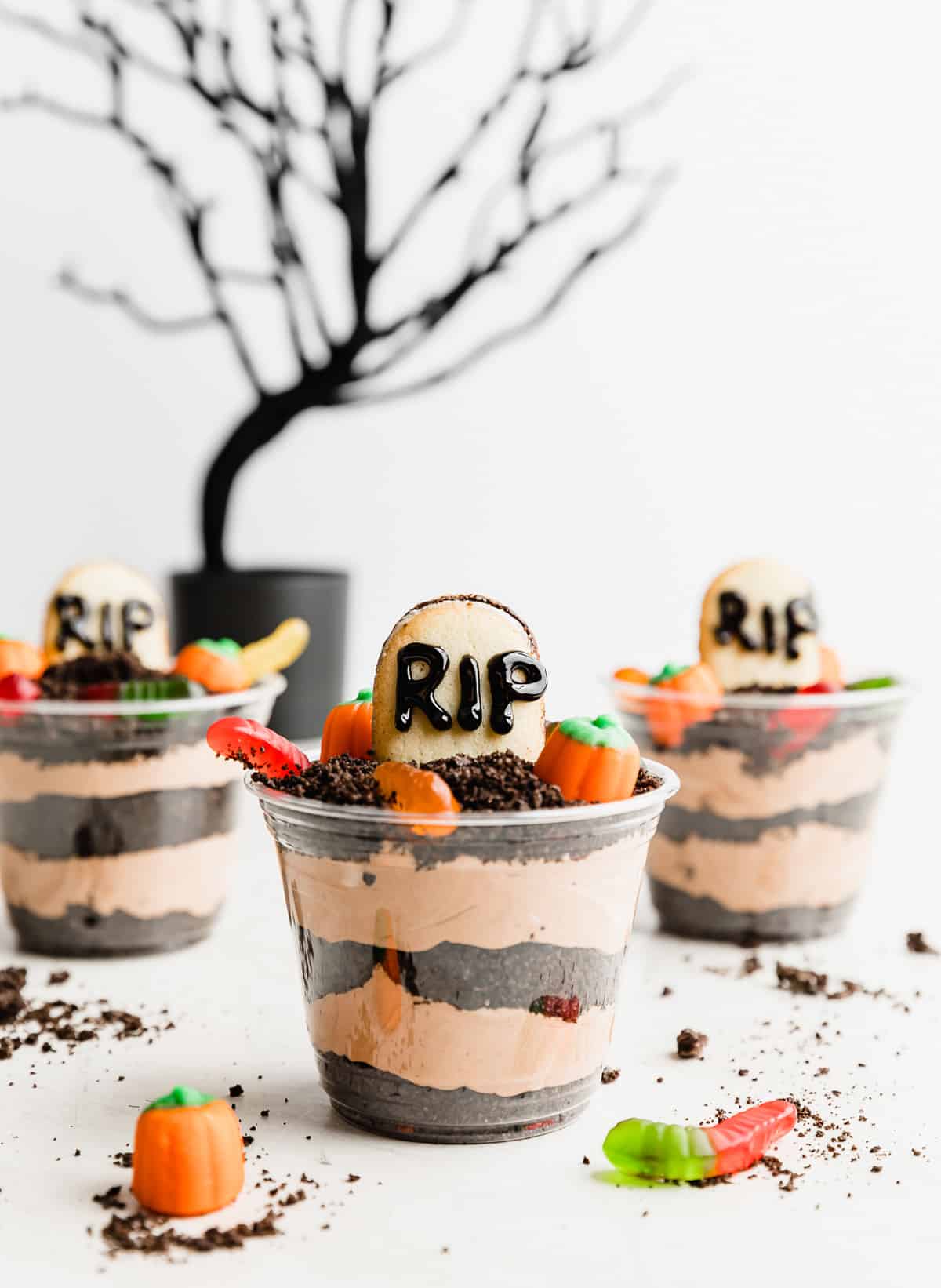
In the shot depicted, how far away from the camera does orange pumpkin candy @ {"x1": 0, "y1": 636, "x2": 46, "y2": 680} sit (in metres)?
2.35

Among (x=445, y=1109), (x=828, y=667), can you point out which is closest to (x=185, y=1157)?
(x=445, y=1109)

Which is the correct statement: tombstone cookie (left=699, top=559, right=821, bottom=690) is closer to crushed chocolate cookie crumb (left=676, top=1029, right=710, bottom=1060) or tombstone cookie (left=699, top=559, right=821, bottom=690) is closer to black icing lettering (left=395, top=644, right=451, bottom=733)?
crushed chocolate cookie crumb (left=676, top=1029, right=710, bottom=1060)

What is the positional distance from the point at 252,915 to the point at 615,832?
1.11m

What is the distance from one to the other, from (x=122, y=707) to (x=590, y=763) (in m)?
0.90

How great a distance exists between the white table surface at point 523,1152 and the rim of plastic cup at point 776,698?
15.3 inches

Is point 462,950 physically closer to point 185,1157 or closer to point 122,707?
point 185,1157

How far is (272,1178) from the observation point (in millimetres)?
1521

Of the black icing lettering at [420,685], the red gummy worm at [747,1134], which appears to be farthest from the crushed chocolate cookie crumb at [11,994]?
the red gummy worm at [747,1134]

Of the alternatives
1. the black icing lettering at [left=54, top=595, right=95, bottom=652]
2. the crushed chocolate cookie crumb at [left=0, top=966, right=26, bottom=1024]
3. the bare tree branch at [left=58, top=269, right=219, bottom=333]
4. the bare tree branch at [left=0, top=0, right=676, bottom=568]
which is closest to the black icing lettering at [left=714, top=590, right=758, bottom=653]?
the black icing lettering at [left=54, top=595, right=95, bottom=652]

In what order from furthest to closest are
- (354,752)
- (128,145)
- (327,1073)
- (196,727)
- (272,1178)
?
(128,145), (196,727), (354,752), (327,1073), (272,1178)

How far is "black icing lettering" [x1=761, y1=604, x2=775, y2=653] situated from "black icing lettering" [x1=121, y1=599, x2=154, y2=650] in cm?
102

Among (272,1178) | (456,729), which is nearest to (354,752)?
(456,729)

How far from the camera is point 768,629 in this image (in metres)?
2.42

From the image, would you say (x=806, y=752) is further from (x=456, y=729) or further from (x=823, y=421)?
(x=823, y=421)
